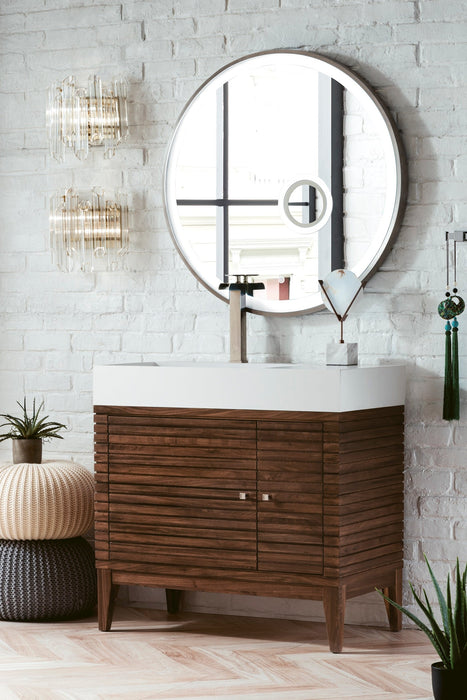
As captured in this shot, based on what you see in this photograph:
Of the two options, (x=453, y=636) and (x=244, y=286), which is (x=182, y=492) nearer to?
(x=244, y=286)

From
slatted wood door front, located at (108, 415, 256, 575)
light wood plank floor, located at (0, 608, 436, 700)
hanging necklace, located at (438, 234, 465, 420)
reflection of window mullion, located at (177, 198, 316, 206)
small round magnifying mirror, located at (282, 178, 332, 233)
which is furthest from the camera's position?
reflection of window mullion, located at (177, 198, 316, 206)

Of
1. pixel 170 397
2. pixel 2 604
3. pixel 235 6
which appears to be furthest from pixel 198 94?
pixel 2 604

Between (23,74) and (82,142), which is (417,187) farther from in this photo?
(23,74)

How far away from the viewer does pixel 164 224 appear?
403 cm

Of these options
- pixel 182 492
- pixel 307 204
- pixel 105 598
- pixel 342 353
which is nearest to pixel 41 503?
pixel 105 598

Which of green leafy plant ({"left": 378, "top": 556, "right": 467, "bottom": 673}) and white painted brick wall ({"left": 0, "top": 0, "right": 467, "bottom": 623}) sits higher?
white painted brick wall ({"left": 0, "top": 0, "right": 467, "bottom": 623})

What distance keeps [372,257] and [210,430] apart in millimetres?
820

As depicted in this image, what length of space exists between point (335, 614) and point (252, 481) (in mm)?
473

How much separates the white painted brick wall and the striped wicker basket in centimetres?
34

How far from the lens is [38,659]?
Answer: 337cm

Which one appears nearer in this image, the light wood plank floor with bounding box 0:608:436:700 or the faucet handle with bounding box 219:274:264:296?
the light wood plank floor with bounding box 0:608:436:700

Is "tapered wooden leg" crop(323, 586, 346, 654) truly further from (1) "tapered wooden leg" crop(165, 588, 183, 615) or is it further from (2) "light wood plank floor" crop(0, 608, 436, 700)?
(1) "tapered wooden leg" crop(165, 588, 183, 615)

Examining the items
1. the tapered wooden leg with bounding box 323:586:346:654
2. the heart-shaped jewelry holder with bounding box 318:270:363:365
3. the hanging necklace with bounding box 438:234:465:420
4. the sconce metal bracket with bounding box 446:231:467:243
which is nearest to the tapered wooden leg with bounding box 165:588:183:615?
the tapered wooden leg with bounding box 323:586:346:654

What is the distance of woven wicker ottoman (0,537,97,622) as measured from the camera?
3.76m
